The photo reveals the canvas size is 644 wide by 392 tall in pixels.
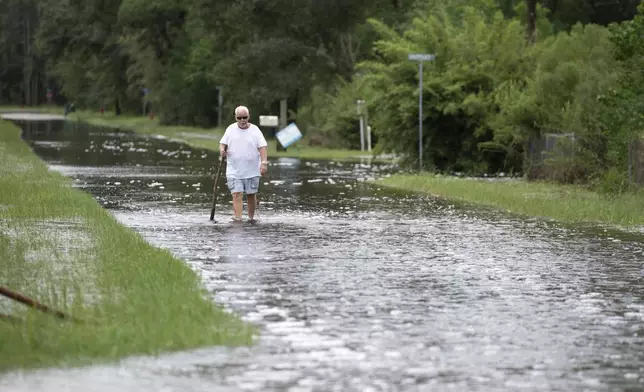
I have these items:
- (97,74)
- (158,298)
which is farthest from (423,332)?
(97,74)

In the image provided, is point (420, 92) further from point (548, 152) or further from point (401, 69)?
point (548, 152)

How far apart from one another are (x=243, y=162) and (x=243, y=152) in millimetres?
145

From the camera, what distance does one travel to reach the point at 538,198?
2594 cm

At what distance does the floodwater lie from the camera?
927 cm

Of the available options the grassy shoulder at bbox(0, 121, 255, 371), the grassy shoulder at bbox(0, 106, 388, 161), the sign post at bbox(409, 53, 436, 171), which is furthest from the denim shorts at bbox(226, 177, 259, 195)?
the grassy shoulder at bbox(0, 106, 388, 161)

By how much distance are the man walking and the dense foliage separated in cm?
781

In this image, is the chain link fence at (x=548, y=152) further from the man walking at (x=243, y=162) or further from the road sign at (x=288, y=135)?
the road sign at (x=288, y=135)

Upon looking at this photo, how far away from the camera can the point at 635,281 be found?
14586 mm

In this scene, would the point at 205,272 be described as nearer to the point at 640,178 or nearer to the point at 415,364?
the point at 415,364

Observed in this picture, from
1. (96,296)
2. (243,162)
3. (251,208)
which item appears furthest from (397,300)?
(243,162)

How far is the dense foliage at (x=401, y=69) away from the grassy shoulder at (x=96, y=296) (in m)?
12.3

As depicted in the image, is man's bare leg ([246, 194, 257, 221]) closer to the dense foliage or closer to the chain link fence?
the dense foliage

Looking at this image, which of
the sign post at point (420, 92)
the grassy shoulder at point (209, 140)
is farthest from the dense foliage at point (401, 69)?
the grassy shoulder at point (209, 140)

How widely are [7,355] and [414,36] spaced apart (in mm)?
29742
